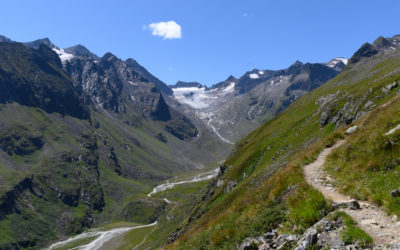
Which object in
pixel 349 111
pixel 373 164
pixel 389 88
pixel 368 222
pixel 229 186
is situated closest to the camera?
pixel 368 222

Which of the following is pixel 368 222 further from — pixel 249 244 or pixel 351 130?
pixel 351 130

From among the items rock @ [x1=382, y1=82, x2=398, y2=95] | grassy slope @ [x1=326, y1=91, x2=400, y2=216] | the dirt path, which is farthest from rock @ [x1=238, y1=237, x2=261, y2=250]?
rock @ [x1=382, y1=82, x2=398, y2=95]

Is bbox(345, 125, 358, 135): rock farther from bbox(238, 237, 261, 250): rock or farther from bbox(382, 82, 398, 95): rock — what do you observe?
bbox(382, 82, 398, 95): rock

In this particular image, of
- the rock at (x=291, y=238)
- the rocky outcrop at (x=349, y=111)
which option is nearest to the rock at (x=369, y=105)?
the rocky outcrop at (x=349, y=111)

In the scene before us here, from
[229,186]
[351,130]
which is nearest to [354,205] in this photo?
[351,130]

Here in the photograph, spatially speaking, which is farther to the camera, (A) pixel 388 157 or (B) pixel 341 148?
(B) pixel 341 148

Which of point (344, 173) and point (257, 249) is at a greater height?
point (344, 173)

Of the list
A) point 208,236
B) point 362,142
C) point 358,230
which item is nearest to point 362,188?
point 358,230

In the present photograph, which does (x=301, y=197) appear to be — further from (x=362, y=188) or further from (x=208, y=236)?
(x=208, y=236)

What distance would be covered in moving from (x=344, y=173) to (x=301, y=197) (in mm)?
3696

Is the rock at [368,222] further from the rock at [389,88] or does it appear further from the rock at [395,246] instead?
the rock at [389,88]

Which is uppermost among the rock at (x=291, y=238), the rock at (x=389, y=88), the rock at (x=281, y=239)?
the rock at (x=389, y=88)

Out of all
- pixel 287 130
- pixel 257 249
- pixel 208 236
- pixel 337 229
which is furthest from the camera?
pixel 287 130

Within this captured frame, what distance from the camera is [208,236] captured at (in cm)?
1695
